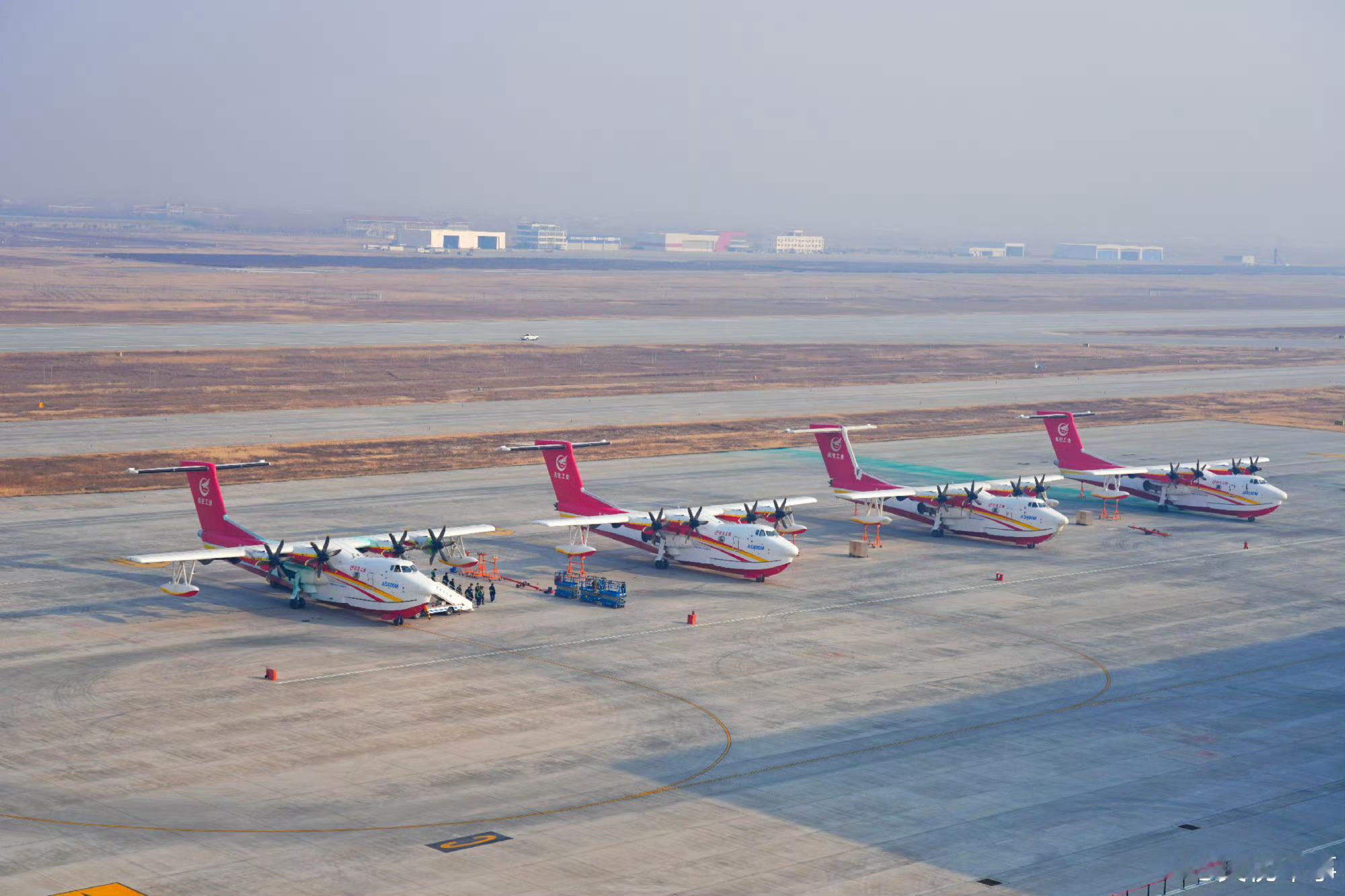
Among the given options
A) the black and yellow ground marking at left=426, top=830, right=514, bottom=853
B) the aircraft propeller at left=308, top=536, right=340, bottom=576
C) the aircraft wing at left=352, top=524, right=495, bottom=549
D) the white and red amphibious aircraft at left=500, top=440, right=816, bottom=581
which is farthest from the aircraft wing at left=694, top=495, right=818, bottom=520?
the black and yellow ground marking at left=426, top=830, right=514, bottom=853

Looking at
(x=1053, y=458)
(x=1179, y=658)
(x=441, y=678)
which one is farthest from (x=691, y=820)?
(x=1053, y=458)

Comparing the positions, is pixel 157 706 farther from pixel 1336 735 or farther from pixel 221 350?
pixel 221 350

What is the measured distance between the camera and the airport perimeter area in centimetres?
3925

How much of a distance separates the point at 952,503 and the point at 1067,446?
1543cm

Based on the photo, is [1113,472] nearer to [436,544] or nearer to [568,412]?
[436,544]

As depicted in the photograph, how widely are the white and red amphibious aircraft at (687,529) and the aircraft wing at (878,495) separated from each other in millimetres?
5049

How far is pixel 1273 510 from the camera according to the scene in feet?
307

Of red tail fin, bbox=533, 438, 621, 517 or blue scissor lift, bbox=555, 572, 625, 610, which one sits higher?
red tail fin, bbox=533, 438, 621, 517

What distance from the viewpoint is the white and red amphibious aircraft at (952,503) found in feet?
271

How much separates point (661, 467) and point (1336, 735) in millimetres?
60525

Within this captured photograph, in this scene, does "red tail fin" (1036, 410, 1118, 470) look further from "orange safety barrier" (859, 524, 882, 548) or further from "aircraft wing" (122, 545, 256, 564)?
"aircraft wing" (122, 545, 256, 564)

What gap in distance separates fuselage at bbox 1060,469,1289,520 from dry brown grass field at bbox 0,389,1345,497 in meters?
28.9

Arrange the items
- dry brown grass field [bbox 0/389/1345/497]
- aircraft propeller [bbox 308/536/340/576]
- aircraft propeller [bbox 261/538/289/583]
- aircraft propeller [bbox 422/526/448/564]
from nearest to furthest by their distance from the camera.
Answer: aircraft propeller [bbox 308/536/340/576] < aircraft propeller [bbox 261/538/289/583] < aircraft propeller [bbox 422/526/448/564] < dry brown grass field [bbox 0/389/1345/497]

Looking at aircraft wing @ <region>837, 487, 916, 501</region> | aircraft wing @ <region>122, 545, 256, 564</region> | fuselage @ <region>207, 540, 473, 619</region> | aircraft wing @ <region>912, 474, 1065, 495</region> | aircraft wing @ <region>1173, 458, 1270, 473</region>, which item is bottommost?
fuselage @ <region>207, 540, 473, 619</region>
